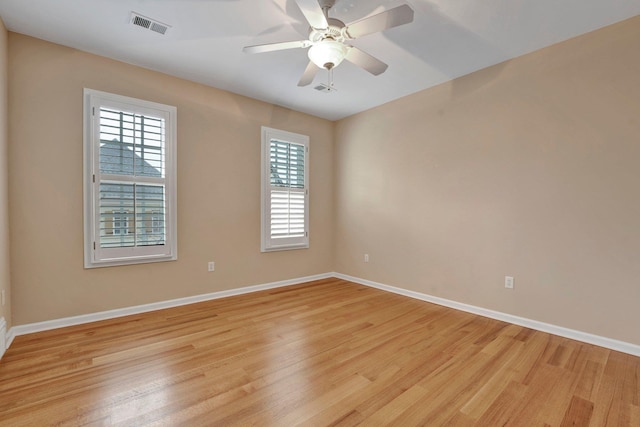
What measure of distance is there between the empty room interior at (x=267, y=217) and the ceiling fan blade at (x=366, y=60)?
0.07 feet

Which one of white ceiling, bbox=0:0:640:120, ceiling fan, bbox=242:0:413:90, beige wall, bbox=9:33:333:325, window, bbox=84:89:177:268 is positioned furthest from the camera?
window, bbox=84:89:177:268

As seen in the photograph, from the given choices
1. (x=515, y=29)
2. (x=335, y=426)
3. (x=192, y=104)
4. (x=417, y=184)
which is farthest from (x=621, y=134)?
(x=192, y=104)

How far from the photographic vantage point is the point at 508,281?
3.08 metres

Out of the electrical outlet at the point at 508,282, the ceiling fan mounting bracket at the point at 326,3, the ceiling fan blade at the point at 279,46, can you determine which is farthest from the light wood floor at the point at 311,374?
the ceiling fan mounting bracket at the point at 326,3

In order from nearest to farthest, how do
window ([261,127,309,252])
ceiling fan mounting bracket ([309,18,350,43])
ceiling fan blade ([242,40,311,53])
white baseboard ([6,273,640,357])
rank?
ceiling fan mounting bracket ([309,18,350,43]) → ceiling fan blade ([242,40,311,53]) → white baseboard ([6,273,640,357]) → window ([261,127,309,252])

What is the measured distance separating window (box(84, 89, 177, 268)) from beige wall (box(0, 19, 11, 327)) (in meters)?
0.54

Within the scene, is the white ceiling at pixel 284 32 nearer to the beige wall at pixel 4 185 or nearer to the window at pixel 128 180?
the beige wall at pixel 4 185

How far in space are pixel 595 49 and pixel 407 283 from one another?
9.89ft

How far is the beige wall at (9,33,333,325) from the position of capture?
8.80 feet

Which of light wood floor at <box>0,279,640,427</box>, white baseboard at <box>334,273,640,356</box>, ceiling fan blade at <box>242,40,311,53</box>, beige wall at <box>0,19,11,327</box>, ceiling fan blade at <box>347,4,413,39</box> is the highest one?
ceiling fan blade at <box>242,40,311,53</box>

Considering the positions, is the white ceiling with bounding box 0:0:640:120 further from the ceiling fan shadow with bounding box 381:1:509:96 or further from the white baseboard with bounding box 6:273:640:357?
the white baseboard with bounding box 6:273:640:357

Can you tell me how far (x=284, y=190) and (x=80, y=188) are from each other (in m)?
2.38

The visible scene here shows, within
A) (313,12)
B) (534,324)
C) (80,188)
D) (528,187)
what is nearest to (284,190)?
(80,188)

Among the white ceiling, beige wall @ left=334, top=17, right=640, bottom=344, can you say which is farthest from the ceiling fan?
beige wall @ left=334, top=17, right=640, bottom=344
